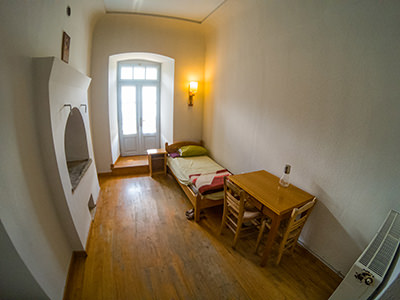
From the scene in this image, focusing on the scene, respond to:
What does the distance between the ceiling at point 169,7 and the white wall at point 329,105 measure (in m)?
0.41

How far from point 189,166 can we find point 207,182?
30.3 inches

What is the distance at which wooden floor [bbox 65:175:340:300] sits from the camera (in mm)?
1597

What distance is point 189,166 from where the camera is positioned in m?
3.31

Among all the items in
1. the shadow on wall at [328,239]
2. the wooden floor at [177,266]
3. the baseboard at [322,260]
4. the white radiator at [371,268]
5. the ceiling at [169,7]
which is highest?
the ceiling at [169,7]

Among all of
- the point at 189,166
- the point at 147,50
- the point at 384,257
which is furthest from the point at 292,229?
the point at 147,50

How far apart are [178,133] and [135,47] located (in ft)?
6.23

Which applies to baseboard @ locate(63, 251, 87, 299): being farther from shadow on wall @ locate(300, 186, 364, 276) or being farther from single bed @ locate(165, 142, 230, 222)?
shadow on wall @ locate(300, 186, 364, 276)

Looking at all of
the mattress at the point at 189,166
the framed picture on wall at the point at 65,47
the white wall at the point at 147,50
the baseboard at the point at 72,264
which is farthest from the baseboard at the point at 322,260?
the framed picture on wall at the point at 65,47

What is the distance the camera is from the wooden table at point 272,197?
1690mm

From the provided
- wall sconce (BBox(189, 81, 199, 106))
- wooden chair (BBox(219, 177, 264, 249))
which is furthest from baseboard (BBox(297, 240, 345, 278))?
wall sconce (BBox(189, 81, 199, 106))

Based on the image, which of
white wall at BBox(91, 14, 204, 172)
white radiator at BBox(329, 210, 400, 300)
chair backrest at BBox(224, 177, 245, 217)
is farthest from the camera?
white wall at BBox(91, 14, 204, 172)

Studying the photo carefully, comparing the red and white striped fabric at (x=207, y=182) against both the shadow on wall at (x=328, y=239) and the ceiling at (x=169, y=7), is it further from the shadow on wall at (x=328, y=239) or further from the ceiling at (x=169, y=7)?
the ceiling at (x=169, y=7)

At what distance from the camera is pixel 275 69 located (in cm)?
218

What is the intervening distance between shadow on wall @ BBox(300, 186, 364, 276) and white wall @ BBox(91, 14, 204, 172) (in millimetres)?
2962
